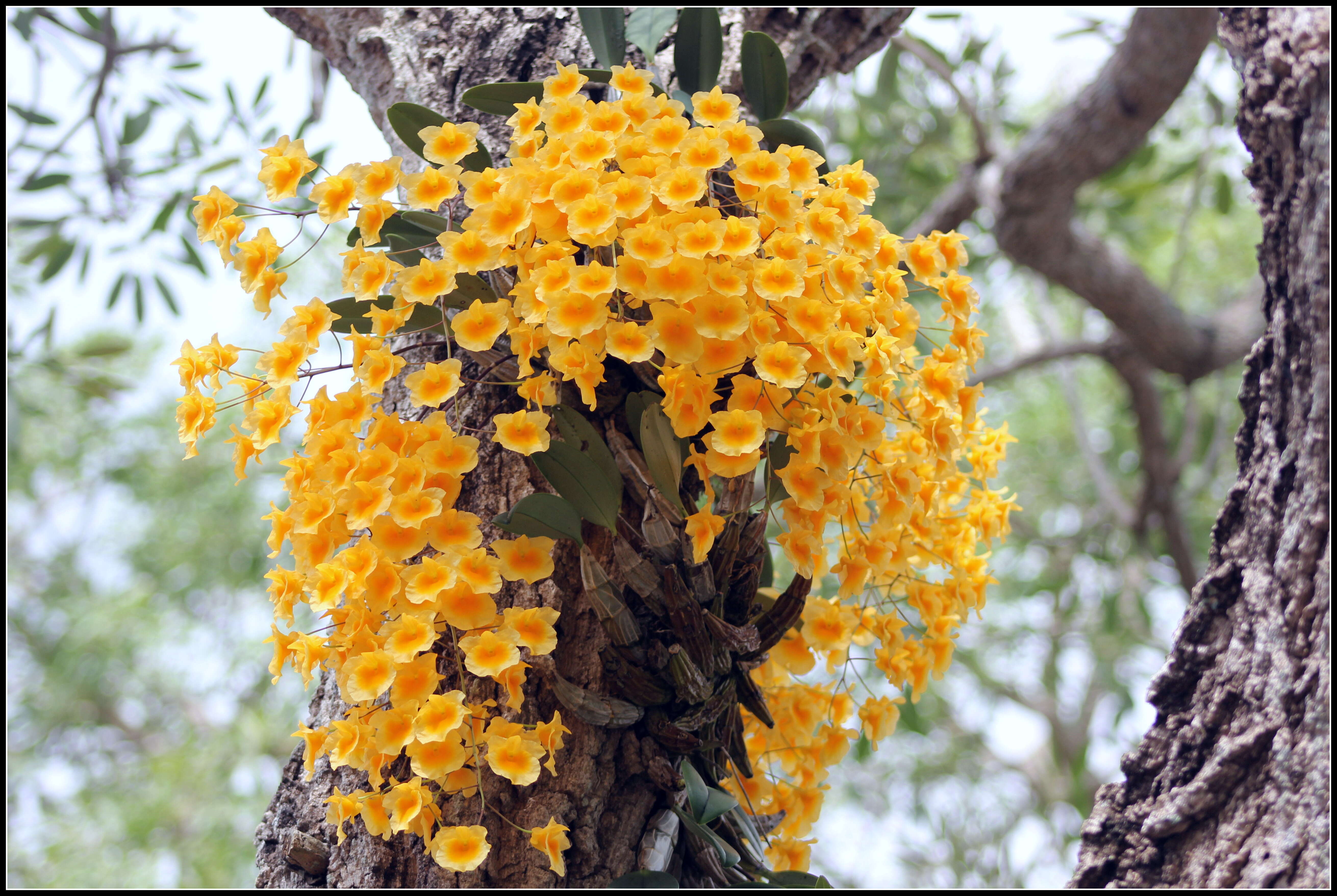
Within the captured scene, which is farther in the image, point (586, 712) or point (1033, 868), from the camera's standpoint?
point (1033, 868)

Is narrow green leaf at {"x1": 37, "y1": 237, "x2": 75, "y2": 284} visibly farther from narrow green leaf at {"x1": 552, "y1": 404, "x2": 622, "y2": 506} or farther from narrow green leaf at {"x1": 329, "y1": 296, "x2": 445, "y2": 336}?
narrow green leaf at {"x1": 552, "y1": 404, "x2": 622, "y2": 506}

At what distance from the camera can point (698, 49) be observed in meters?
0.98

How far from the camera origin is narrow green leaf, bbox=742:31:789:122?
3.18 feet

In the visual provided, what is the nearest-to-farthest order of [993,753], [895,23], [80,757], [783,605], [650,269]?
[650,269] → [783,605] → [895,23] → [993,753] → [80,757]

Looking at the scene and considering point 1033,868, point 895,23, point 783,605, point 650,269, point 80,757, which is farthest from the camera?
point 80,757

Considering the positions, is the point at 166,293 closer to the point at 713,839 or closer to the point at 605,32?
the point at 605,32

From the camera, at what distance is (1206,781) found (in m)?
0.74

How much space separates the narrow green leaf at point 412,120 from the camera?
85 centimetres

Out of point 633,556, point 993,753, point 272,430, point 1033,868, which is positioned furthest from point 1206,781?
point 993,753

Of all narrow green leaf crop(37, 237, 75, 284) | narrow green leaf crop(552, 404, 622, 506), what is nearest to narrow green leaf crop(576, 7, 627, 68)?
narrow green leaf crop(552, 404, 622, 506)

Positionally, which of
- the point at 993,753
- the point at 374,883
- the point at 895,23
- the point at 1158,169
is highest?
the point at 1158,169

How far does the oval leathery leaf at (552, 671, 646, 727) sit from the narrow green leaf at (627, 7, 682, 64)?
2.27ft

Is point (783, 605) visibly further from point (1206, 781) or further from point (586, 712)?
point (1206, 781)

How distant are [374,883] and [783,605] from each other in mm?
448
